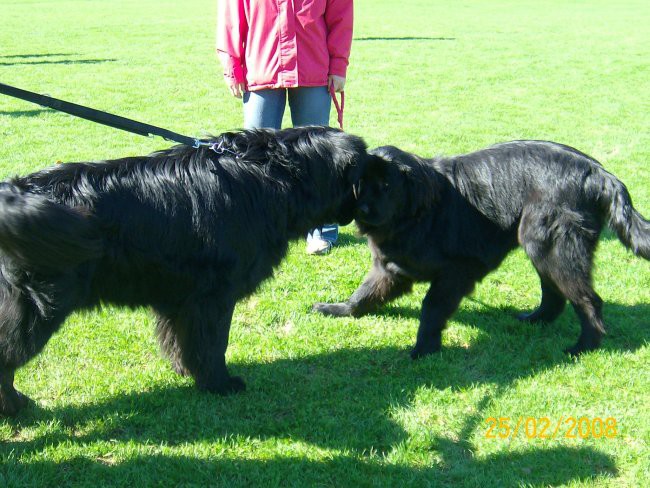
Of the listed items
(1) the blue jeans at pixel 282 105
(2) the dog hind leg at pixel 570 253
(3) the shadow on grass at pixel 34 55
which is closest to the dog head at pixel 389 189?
(2) the dog hind leg at pixel 570 253

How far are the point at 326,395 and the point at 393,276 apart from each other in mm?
953

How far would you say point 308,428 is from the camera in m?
3.15

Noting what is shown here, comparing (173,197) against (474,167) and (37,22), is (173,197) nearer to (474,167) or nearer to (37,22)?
(474,167)

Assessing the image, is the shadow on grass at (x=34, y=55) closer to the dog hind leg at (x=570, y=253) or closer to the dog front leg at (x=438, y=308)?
the dog front leg at (x=438, y=308)

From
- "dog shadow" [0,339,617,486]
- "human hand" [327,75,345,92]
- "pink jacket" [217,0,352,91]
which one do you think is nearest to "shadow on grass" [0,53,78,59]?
"pink jacket" [217,0,352,91]

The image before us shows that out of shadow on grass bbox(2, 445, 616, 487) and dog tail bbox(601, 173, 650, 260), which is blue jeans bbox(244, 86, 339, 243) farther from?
shadow on grass bbox(2, 445, 616, 487)

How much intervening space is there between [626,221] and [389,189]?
52.2 inches

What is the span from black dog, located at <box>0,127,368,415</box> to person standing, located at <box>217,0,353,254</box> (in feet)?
4.26

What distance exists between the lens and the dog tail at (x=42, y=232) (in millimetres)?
2516

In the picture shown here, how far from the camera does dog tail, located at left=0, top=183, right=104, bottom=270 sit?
2516 millimetres

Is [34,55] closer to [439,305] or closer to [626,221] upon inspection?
[439,305]

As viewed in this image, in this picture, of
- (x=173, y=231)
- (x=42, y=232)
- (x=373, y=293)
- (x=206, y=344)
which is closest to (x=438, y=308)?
(x=373, y=293)

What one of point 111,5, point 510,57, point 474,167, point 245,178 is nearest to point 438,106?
point 510,57
